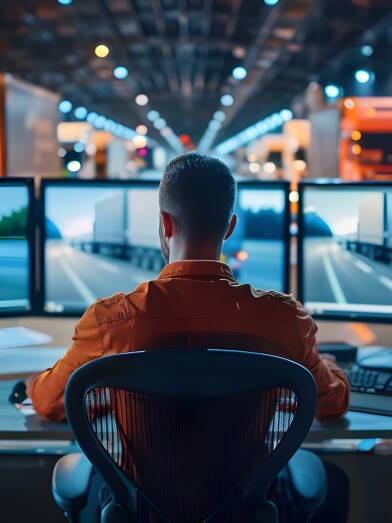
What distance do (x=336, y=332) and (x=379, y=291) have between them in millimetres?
451

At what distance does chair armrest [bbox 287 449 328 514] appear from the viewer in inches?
57.6

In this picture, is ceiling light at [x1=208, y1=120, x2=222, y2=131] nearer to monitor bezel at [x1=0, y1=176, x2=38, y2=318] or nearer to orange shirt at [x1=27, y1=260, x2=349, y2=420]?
monitor bezel at [x1=0, y1=176, x2=38, y2=318]

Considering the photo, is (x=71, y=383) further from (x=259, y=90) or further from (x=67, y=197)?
(x=259, y=90)

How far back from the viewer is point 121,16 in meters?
11.3

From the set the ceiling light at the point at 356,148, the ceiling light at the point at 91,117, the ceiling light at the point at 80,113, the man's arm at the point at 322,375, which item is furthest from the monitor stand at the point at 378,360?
the ceiling light at the point at 91,117

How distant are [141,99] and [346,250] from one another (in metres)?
21.9

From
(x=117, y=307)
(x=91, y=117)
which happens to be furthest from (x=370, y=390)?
(x=91, y=117)

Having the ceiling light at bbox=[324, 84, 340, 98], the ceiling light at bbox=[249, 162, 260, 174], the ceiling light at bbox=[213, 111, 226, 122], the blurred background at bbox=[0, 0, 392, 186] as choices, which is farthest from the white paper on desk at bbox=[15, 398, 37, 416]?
the ceiling light at bbox=[213, 111, 226, 122]

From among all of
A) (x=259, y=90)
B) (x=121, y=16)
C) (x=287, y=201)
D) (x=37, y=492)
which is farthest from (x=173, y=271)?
(x=259, y=90)

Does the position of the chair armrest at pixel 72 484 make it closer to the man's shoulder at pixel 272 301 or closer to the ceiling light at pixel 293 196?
the man's shoulder at pixel 272 301

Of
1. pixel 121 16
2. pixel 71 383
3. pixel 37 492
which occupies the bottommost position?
pixel 37 492

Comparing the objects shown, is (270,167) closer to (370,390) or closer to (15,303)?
(15,303)

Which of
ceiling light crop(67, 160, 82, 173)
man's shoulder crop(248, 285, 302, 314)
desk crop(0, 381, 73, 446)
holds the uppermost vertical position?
ceiling light crop(67, 160, 82, 173)

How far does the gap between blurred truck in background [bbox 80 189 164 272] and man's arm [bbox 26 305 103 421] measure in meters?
0.67
